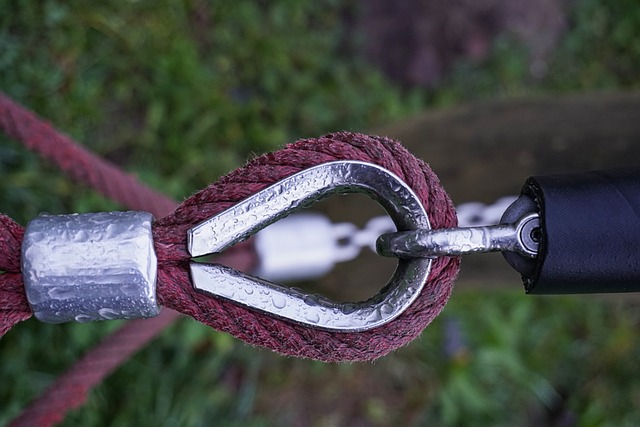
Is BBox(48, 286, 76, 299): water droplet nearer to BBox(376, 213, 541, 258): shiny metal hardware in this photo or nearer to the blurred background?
BBox(376, 213, 541, 258): shiny metal hardware

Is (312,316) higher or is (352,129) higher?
(312,316)

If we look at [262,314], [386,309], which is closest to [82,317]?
[262,314]

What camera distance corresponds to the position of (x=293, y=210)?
701 mm

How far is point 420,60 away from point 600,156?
3.68 feet

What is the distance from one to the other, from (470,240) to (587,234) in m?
0.12

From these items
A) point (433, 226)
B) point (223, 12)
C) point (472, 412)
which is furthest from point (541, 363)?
point (433, 226)

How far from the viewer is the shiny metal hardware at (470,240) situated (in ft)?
2.15

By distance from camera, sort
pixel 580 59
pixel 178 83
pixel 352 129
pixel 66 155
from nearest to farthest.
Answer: pixel 66 155, pixel 178 83, pixel 352 129, pixel 580 59

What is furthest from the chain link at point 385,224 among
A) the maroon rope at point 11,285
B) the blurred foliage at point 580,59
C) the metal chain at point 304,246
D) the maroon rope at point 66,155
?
the blurred foliage at point 580,59

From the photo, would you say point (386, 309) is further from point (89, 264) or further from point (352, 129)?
point (352, 129)

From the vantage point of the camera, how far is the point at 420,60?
2.38 metres

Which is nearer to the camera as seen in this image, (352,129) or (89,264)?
(89,264)

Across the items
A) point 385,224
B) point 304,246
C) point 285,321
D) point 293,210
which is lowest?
point 304,246

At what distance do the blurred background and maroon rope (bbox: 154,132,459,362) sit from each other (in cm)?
76
